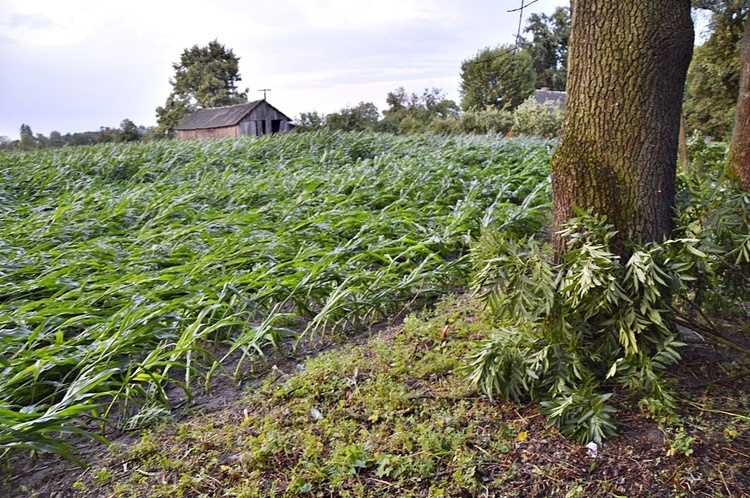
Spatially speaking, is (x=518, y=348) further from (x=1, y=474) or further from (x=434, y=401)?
(x=1, y=474)

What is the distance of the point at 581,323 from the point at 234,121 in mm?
24958

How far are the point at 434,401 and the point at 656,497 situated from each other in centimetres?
83

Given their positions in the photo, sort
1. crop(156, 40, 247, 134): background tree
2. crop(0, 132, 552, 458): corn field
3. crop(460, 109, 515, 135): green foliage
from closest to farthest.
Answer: crop(0, 132, 552, 458): corn field → crop(460, 109, 515, 135): green foliage → crop(156, 40, 247, 134): background tree

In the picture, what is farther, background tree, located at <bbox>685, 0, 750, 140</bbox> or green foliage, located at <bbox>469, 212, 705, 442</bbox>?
A: background tree, located at <bbox>685, 0, 750, 140</bbox>

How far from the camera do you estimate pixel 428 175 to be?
646 cm

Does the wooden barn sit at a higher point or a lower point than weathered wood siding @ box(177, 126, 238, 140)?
higher

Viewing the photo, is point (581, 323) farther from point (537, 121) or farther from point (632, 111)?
point (537, 121)

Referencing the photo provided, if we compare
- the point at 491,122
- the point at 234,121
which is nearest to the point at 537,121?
the point at 491,122

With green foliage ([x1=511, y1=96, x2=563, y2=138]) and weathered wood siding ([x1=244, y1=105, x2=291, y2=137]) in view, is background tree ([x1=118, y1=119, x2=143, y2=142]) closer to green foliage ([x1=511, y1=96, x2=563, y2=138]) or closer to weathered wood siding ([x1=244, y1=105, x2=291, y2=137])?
weathered wood siding ([x1=244, y1=105, x2=291, y2=137])

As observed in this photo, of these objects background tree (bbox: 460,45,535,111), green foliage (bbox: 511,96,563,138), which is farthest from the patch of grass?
background tree (bbox: 460,45,535,111)

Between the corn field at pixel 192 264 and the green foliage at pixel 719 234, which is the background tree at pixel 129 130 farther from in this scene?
the green foliage at pixel 719 234

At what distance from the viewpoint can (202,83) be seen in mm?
42531

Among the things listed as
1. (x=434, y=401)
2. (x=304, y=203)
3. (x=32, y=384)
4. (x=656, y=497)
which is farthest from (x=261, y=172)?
(x=656, y=497)

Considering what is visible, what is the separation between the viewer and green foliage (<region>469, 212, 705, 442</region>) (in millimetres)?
1803
